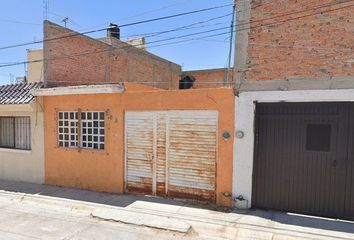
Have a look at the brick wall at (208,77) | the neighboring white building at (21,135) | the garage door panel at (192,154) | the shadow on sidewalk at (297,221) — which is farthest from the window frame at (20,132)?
the brick wall at (208,77)

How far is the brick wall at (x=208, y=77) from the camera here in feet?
65.5

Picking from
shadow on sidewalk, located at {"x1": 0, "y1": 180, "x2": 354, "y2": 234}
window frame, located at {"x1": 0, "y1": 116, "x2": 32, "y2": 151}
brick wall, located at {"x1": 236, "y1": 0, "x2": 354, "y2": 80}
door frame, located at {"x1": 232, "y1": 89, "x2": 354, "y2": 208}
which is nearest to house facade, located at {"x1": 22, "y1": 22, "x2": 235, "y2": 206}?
door frame, located at {"x1": 232, "y1": 89, "x2": 354, "y2": 208}

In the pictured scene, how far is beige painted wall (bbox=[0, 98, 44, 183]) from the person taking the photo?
9.43 metres

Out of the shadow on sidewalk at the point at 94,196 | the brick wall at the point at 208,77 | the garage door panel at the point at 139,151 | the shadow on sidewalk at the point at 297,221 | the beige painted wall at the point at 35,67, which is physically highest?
the brick wall at the point at 208,77

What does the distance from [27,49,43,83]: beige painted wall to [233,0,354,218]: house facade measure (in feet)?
23.1

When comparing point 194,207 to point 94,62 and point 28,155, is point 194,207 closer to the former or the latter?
point 28,155

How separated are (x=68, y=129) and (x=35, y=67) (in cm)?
294

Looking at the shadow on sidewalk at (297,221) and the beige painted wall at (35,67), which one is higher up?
the beige painted wall at (35,67)

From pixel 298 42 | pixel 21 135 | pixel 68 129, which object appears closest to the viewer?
pixel 298 42

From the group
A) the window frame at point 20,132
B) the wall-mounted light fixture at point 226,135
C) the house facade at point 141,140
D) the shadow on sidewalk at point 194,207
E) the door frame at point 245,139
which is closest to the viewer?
the shadow on sidewalk at point 194,207

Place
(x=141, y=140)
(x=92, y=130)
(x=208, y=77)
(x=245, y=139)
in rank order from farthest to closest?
(x=208, y=77)
(x=92, y=130)
(x=141, y=140)
(x=245, y=139)

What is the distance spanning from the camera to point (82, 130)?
29.0ft

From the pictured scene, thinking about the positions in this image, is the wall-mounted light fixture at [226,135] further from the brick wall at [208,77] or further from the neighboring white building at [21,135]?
the brick wall at [208,77]

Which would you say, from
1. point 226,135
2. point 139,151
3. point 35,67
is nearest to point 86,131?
point 139,151
